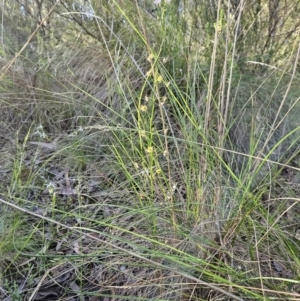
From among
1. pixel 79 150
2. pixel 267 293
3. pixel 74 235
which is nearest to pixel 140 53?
pixel 79 150

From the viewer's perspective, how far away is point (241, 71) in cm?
271

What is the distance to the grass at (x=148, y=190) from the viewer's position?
4.58ft

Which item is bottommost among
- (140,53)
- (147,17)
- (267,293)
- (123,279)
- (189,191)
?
(123,279)

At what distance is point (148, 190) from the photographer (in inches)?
71.1

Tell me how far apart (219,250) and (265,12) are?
193cm

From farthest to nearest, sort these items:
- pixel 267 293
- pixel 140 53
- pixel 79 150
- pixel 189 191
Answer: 1. pixel 140 53
2. pixel 79 150
3. pixel 189 191
4. pixel 267 293

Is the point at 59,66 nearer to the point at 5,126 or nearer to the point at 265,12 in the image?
the point at 5,126

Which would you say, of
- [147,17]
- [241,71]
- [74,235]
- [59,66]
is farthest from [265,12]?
[74,235]

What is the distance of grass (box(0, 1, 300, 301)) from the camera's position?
4.58 ft

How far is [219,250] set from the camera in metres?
1.41

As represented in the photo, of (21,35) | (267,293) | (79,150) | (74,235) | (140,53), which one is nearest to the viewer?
(267,293)

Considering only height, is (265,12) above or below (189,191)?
above

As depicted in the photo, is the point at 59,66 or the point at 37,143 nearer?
the point at 37,143

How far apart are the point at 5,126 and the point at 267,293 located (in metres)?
1.77
